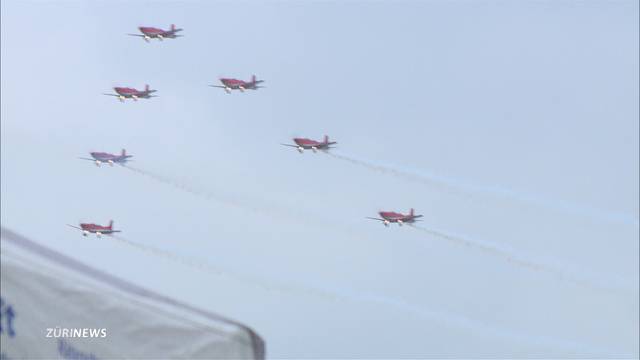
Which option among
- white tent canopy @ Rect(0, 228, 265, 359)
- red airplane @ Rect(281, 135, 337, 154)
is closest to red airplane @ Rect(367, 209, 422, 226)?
red airplane @ Rect(281, 135, 337, 154)

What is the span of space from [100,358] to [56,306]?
1.11 ft

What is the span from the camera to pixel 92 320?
6387 millimetres

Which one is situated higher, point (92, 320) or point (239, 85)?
point (239, 85)

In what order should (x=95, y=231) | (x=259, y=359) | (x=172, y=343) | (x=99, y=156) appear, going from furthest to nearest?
(x=99, y=156) < (x=95, y=231) < (x=172, y=343) < (x=259, y=359)

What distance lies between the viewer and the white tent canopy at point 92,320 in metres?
6.21

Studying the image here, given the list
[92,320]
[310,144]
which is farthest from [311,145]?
[92,320]

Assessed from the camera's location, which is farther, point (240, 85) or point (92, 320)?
point (240, 85)

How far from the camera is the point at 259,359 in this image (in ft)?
19.8

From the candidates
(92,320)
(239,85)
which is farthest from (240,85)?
(92,320)

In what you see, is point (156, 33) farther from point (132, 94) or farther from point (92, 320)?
point (92, 320)

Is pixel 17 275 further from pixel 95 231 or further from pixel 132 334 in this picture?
pixel 95 231

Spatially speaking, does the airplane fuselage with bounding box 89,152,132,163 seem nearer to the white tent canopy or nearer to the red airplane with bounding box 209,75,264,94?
the red airplane with bounding box 209,75,264,94

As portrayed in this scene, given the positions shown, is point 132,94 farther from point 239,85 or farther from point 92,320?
point 92,320

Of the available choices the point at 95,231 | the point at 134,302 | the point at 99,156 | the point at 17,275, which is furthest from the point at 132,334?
the point at 99,156
